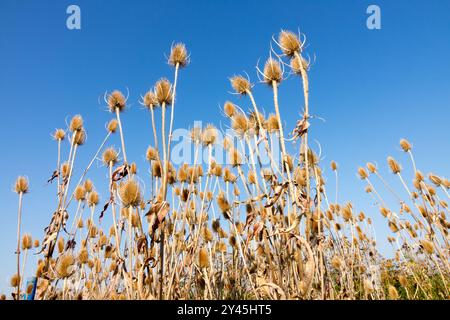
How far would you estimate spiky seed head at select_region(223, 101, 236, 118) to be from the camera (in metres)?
3.61

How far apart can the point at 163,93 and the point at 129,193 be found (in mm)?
943

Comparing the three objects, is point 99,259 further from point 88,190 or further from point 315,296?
point 315,296

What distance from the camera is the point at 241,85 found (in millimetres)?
3334

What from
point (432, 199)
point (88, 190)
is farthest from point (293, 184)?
point (432, 199)

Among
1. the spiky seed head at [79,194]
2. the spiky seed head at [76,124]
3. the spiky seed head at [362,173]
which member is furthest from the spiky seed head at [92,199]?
the spiky seed head at [362,173]

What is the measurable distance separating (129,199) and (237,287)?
83.1 inches

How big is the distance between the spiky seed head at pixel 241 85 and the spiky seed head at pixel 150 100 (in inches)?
33.2

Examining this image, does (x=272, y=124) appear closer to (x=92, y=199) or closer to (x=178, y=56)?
(x=178, y=56)

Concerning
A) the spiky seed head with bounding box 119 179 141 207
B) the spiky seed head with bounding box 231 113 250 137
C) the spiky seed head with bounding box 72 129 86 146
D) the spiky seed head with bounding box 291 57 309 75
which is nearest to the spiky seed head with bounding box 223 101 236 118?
the spiky seed head with bounding box 231 113 250 137

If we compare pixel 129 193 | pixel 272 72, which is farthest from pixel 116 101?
pixel 272 72

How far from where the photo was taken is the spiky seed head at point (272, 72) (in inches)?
119

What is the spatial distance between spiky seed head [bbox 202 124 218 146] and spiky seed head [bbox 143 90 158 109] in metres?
0.83
